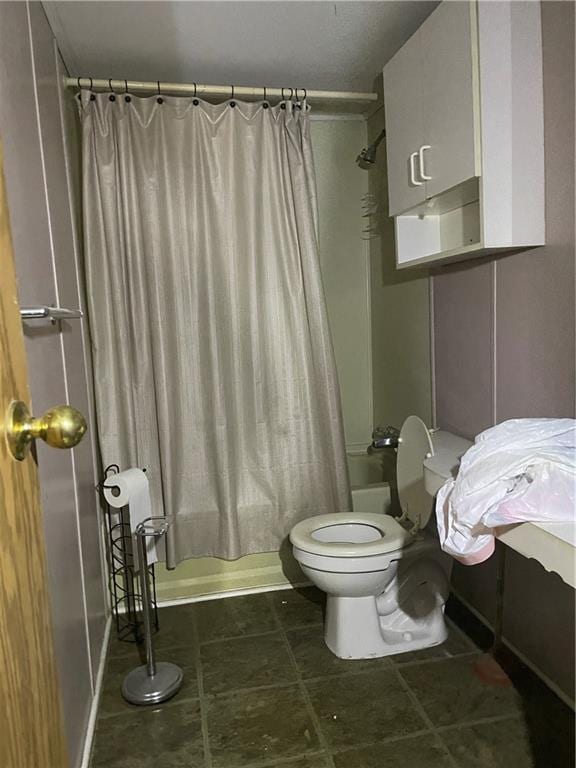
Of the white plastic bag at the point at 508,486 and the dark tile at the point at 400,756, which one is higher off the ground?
the white plastic bag at the point at 508,486

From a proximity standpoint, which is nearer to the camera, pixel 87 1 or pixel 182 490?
pixel 87 1

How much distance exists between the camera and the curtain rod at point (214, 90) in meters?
2.30

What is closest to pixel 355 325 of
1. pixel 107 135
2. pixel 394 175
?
pixel 394 175

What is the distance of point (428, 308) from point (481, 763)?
1579 mm

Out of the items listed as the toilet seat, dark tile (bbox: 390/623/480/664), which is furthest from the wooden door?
dark tile (bbox: 390/623/480/664)

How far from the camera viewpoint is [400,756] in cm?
167

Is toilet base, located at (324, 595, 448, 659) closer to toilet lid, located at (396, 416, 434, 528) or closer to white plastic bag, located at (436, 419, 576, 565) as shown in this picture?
toilet lid, located at (396, 416, 434, 528)

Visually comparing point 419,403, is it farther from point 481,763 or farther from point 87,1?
point 87,1

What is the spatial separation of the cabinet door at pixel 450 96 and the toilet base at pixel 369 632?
4.66 feet

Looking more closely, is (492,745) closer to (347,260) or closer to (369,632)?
(369,632)

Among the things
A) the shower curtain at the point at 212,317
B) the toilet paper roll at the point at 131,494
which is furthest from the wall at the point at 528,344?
the toilet paper roll at the point at 131,494

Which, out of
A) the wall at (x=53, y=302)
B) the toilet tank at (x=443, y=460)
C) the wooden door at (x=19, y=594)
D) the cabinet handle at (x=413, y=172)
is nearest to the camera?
the wooden door at (x=19, y=594)

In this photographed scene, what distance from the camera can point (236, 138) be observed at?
2.45 m

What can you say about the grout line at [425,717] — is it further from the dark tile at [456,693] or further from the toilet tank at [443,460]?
the toilet tank at [443,460]
